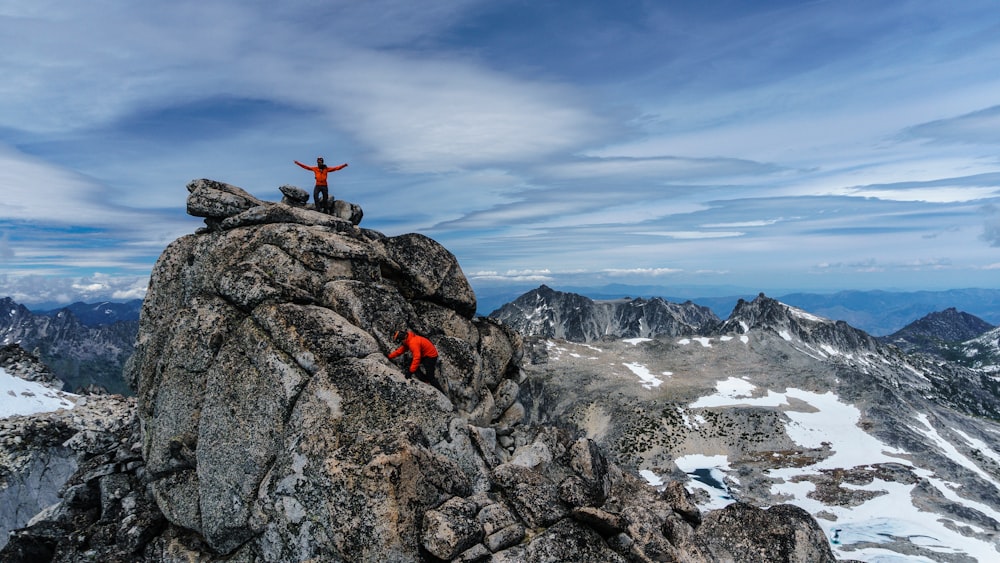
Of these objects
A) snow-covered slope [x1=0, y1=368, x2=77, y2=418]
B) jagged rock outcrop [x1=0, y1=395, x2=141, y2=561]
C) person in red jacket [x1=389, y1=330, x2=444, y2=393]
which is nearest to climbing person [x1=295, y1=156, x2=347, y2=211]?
person in red jacket [x1=389, y1=330, x2=444, y2=393]

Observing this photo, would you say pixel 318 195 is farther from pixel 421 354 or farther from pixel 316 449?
pixel 316 449

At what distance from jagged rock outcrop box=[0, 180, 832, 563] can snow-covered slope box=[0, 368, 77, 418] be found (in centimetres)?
3837

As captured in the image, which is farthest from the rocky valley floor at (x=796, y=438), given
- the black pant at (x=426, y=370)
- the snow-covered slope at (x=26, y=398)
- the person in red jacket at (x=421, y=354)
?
the snow-covered slope at (x=26, y=398)

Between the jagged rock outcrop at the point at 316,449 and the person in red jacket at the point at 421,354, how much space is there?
42.0 inches

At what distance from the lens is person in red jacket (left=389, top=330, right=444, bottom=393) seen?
966 inches

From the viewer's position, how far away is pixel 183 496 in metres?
23.4

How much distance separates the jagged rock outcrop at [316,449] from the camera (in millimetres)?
19812

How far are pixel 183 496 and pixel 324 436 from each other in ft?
28.0

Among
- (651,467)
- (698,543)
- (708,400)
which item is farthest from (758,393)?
(698,543)

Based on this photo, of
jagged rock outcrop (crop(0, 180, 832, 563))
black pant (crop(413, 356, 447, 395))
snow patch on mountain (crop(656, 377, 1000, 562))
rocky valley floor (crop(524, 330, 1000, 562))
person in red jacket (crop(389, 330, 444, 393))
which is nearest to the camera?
jagged rock outcrop (crop(0, 180, 832, 563))

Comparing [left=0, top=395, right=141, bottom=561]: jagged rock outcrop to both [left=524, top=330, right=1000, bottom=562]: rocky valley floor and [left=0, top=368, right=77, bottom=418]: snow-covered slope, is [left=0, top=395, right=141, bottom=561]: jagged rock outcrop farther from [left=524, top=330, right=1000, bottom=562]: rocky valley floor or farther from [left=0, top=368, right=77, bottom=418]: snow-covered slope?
[left=524, top=330, right=1000, bottom=562]: rocky valley floor

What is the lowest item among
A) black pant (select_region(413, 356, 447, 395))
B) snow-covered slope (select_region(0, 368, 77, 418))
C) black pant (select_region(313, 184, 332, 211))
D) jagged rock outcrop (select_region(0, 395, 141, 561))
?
jagged rock outcrop (select_region(0, 395, 141, 561))

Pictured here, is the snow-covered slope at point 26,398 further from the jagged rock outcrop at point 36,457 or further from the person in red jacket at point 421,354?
the person in red jacket at point 421,354

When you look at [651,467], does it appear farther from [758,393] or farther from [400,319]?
[400,319]
